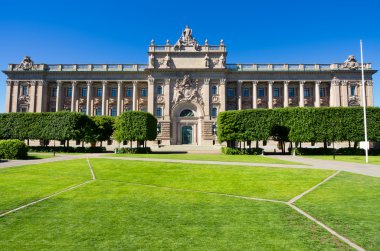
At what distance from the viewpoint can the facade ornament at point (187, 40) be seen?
215 ft

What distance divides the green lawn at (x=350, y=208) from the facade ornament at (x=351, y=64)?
64327 millimetres

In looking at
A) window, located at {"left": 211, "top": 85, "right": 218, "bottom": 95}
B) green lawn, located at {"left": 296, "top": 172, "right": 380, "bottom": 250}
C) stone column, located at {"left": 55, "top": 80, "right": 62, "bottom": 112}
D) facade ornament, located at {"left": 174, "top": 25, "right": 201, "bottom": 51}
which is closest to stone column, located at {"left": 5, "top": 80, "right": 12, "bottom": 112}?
stone column, located at {"left": 55, "top": 80, "right": 62, "bottom": 112}

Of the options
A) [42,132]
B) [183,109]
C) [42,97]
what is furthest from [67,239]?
[42,97]

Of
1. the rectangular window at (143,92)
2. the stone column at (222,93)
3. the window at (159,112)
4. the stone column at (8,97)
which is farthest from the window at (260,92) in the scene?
the stone column at (8,97)

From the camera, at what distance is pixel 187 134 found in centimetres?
6544

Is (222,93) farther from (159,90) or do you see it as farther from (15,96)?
(15,96)

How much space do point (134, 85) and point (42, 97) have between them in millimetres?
26110

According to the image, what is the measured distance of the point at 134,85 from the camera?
223 ft

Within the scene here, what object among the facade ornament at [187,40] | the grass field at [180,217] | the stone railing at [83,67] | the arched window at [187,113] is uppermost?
the facade ornament at [187,40]

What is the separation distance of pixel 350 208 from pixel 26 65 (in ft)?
268

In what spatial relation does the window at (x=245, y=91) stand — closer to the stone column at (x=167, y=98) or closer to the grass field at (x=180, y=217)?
the stone column at (x=167, y=98)

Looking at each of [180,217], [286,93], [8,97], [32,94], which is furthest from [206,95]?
[180,217]

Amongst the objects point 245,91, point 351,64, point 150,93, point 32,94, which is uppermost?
point 351,64

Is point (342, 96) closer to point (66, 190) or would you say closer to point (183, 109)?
point (183, 109)
